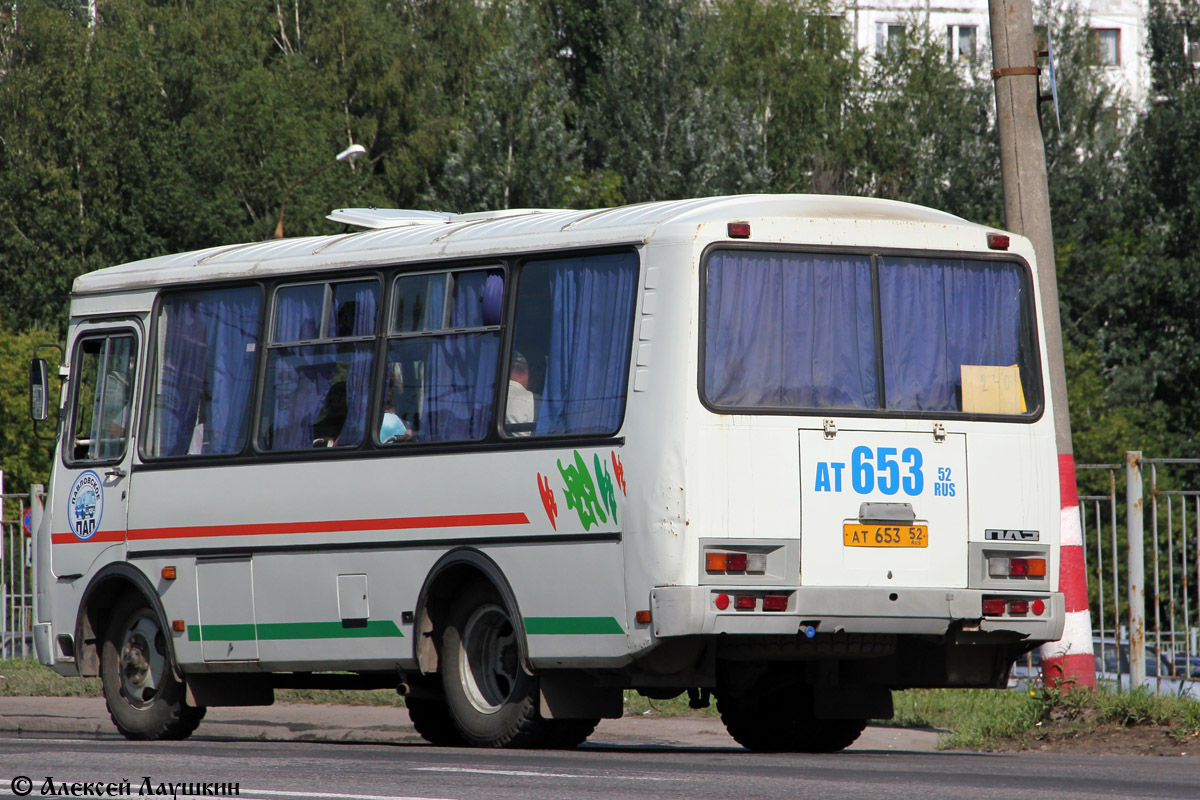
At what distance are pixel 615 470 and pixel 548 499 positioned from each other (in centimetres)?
53

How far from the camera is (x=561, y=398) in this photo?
10.3 meters

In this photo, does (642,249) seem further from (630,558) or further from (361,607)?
(361,607)

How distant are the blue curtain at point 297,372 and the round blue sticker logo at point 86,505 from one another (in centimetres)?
167

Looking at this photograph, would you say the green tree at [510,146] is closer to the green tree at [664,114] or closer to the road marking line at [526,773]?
the green tree at [664,114]

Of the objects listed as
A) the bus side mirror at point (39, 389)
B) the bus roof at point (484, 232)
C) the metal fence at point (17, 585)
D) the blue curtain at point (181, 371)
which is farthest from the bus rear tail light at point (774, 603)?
the metal fence at point (17, 585)

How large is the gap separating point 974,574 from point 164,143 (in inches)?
1621

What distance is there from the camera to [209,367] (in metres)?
12.3

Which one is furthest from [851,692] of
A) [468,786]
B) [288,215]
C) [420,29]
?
[420,29]

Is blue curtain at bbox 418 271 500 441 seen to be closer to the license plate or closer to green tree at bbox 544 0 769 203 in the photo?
the license plate

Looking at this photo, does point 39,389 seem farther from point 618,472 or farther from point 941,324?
point 941,324

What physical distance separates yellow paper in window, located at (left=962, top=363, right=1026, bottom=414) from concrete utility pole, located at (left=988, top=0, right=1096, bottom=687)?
1264mm

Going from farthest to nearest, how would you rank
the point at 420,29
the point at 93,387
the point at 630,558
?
1. the point at 420,29
2. the point at 93,387
3. the point at 630,558

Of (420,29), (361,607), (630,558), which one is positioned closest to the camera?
(630,558)

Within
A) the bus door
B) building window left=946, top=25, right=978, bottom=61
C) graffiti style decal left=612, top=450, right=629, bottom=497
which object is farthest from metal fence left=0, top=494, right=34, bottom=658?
building window left=946, top=25, right=978, bottom=61
